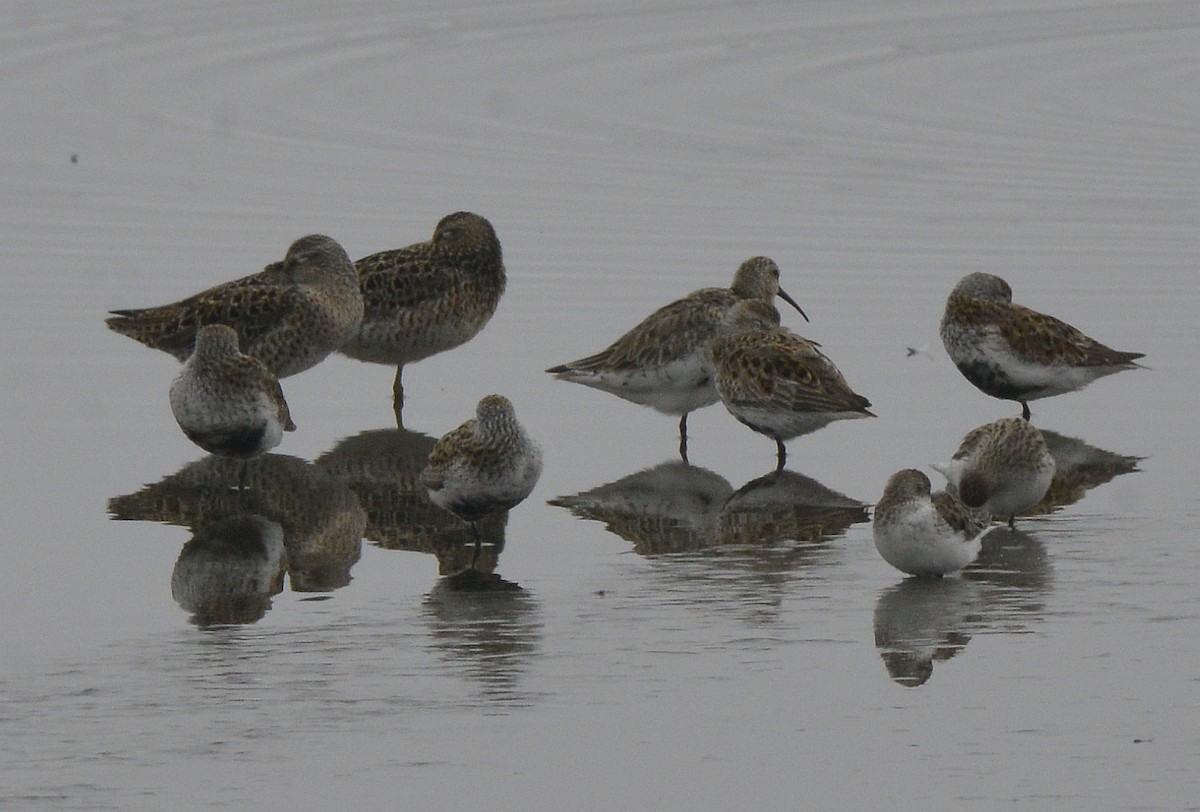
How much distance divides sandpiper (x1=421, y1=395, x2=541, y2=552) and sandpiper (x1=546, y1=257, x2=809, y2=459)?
2.45m

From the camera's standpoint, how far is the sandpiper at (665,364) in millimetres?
12836

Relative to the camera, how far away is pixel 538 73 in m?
26.6

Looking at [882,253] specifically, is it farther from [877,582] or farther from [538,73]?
[538,73]

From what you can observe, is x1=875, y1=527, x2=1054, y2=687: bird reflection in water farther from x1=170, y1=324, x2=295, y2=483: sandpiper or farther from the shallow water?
x1=170, y1=324, x2=295, y2=483: sandpiper

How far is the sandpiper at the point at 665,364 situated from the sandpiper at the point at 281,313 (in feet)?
4.48

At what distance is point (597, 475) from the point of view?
1188cm

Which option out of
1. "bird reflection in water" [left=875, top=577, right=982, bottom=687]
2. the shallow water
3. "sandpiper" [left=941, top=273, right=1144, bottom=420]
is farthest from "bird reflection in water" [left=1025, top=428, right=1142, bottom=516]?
"bird reflection in water" [left=875, top=577, right=982, bottom=687]

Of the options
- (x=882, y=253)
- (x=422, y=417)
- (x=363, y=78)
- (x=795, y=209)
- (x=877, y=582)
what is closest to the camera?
(x=877, y=582)

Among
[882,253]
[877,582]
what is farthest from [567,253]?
[877,582]

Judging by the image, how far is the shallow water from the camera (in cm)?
750

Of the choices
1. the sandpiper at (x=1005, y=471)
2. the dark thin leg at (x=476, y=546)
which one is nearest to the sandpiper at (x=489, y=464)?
the dark thin leg at (x=476, y=546)

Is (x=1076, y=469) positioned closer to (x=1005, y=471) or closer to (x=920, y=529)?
(x=1005, y=471)

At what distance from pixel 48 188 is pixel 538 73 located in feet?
26.5

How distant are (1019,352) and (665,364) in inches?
77.6
